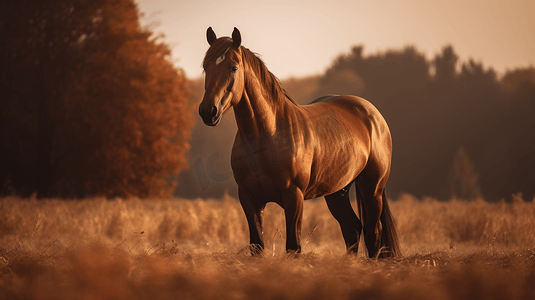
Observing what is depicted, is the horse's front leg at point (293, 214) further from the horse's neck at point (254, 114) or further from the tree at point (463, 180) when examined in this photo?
the tree at point (463, 180)

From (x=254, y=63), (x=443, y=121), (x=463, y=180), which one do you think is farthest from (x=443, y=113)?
(x=254, y=63)

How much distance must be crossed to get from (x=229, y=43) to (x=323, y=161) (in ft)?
4.50

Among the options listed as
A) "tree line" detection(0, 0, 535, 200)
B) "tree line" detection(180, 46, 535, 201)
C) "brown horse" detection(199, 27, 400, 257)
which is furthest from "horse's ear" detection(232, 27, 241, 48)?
"tree line" detection(180, 46, 535, 201)

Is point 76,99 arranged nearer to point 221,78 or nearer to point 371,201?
point 371,201

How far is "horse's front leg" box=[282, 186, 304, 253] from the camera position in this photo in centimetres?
329

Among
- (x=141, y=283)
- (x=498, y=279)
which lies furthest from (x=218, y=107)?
(x=498, y=279)

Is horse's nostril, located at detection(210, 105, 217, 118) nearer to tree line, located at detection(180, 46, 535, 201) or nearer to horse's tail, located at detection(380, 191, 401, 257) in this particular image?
horse's tail, located at detection(380, 191, 401, 257)

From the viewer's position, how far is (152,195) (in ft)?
52.1

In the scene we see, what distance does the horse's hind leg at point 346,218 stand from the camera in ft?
15.4

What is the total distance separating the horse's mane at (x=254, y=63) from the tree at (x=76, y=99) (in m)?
11.6

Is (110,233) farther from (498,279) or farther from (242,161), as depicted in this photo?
(498,279)

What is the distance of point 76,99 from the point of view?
14148 mm

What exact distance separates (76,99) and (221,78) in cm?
1280

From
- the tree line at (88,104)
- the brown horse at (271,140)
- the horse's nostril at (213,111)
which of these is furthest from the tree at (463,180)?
the horse's nostril at (213,111)
